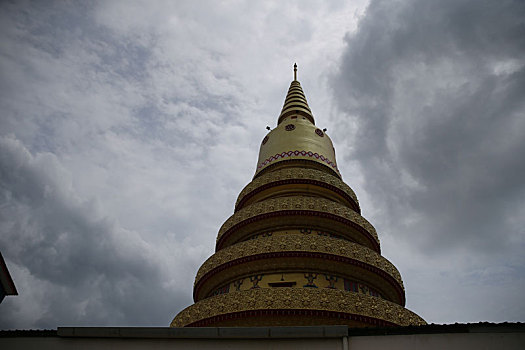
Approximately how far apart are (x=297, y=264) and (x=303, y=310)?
2580 mm

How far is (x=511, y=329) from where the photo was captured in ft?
27.4

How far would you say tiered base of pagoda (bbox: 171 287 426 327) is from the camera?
540 inches

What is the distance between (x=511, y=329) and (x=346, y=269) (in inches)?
320

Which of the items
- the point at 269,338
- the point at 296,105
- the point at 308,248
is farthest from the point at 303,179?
the point at 269,338

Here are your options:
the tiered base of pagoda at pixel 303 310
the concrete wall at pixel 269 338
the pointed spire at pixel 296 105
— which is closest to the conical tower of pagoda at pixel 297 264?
the tiered base of pagoda at pixel 303 310

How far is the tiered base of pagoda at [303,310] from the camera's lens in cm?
1373

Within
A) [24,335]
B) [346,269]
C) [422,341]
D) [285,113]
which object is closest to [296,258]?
[346,269]

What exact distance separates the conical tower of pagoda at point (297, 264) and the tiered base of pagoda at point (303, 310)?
0.11 ft

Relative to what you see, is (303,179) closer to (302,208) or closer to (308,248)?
(302,208)

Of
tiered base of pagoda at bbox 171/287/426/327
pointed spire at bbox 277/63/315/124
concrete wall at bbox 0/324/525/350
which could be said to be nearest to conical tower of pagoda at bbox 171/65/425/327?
tiered base of pagoda at bbox 171/287/426/327

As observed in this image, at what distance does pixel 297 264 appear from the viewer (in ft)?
52.9

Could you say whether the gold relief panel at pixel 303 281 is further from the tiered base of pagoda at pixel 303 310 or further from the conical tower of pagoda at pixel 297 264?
the tiered base of pagoda at pixel 303 310

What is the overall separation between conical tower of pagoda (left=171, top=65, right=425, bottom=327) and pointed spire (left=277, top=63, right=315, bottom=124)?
17.1 feet

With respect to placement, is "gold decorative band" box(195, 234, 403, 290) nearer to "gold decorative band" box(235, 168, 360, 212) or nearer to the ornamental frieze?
the ornamental frieze
